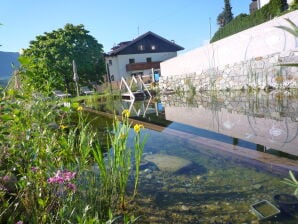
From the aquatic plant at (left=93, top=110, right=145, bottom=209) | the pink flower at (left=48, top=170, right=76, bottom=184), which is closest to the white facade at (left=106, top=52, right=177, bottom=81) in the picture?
the aquatic plant at (left=93, top=110, right=145, bottom=209)

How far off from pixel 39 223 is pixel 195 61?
34.1 ft

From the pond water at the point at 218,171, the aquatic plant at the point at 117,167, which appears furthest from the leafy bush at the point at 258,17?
the aquatic plant at the point at 117,167

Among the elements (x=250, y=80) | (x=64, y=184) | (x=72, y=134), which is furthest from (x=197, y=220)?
(x=250, y=80)

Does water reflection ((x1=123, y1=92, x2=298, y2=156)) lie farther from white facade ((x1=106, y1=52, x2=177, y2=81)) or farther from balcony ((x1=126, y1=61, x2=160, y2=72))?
white facade ((x1=106, y1=52, x2=177, y2=81))

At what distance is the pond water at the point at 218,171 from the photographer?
1.82m

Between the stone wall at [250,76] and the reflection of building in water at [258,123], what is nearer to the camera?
the reflection of building in water at [258,123]

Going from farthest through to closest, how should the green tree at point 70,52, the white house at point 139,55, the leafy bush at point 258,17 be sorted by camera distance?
the white house at point 139,55 < the green tree at point 70,52 < the leafy bush at point 258,17

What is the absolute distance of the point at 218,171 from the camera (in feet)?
8.01

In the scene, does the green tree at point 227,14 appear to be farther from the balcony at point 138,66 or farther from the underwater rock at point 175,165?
the underwater rock at point 175,165

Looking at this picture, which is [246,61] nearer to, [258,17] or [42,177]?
[42,177]

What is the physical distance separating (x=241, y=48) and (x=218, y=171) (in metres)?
6.97

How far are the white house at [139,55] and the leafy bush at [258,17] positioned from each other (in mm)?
11080

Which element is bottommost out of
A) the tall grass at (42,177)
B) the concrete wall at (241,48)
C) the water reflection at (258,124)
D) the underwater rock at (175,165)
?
the underwater rock at (175,165)

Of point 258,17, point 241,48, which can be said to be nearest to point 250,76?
point 241,48
